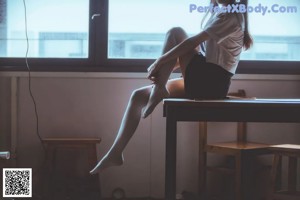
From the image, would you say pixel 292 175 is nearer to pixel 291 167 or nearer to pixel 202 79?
pixel 291 167

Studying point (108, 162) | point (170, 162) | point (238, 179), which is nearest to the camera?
point (170, 162)

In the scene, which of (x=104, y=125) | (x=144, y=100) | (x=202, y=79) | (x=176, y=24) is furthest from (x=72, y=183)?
(x=176, y=24)

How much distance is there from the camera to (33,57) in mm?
3355

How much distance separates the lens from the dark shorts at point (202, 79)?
2535mm

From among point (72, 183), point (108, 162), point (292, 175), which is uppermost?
point (108, 162)

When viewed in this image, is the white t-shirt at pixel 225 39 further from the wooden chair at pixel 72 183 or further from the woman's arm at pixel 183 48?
the wooden chair at pixel 72 183

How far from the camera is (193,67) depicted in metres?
2.54

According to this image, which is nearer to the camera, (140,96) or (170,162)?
(170,162)

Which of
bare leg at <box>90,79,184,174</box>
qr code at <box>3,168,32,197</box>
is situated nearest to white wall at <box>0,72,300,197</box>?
qr code at <box>3,168,32,197</box>

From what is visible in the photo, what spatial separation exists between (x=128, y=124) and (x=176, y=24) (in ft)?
3.78

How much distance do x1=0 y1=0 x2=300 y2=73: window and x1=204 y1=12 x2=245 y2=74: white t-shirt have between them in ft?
2.61

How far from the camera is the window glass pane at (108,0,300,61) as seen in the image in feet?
11.0

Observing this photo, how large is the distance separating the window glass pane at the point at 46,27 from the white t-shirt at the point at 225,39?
1.14 meters

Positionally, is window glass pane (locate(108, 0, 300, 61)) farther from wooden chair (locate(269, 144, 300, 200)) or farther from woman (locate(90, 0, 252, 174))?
wooden chair (locate(269, 144, 300, 200))
